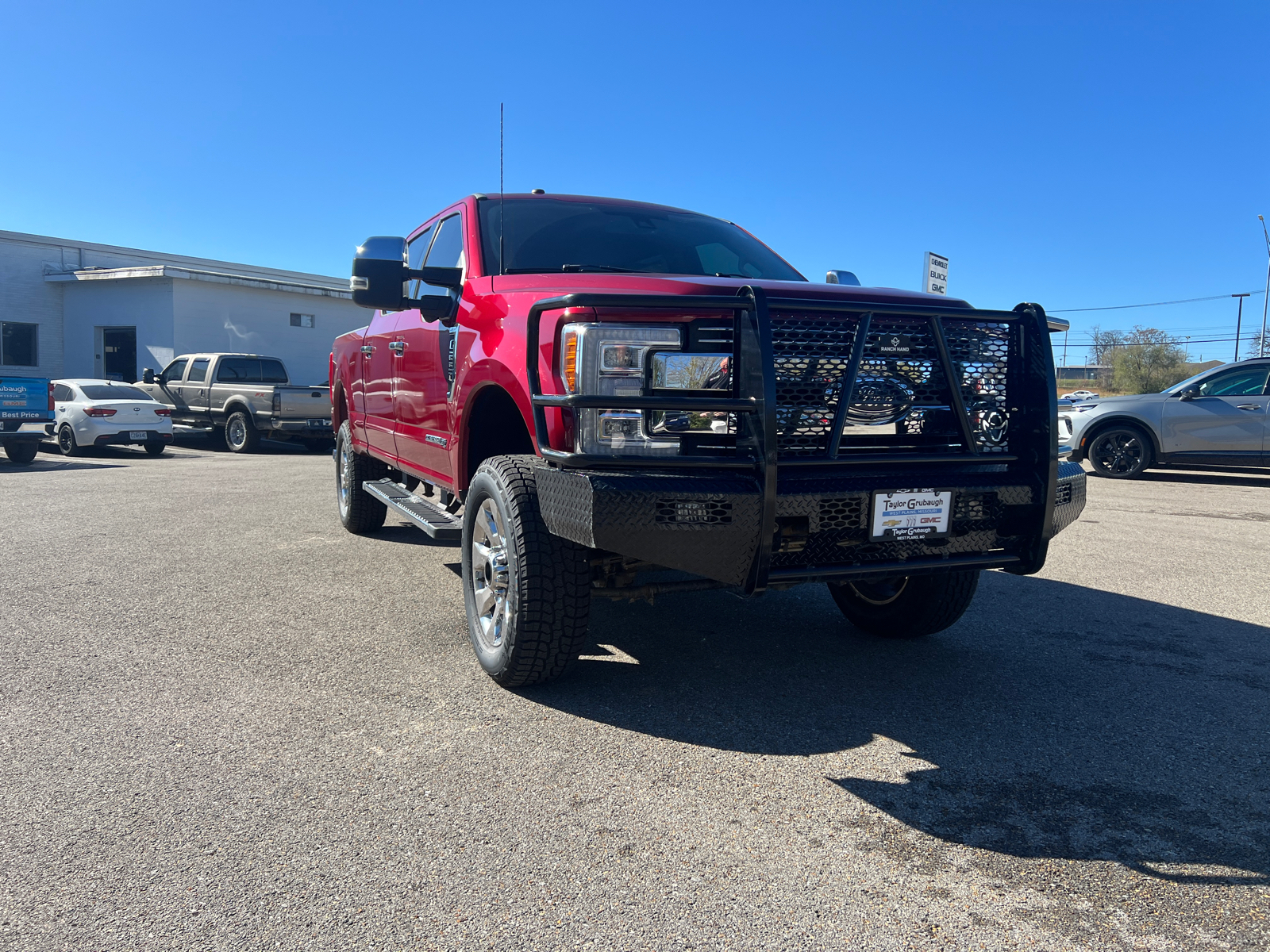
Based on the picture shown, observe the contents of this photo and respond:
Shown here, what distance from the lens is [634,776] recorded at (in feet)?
9.77

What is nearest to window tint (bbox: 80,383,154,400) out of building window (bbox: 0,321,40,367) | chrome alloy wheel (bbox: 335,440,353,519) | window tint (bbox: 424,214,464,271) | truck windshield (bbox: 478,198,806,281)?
chrome alloy wheel (bbox: 335,440,353,519)

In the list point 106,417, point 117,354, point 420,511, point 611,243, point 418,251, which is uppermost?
point 418,251

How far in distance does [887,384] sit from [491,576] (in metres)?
1.73

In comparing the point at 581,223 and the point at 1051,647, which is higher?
the point at 581,223

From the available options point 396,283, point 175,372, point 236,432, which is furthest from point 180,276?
point 396,283

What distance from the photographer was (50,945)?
2.06m

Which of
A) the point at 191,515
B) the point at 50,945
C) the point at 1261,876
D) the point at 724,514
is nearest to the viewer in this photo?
the point at 50,945

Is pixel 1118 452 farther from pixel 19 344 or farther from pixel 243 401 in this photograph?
pixel 19 344

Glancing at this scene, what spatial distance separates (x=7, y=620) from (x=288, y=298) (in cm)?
2317

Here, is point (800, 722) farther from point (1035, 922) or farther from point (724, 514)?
point (1035, 922)

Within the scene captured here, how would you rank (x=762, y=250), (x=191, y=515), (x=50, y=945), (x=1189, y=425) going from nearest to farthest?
(x=50, y=945) < (x=762, y=250) < (x=191, y=515) < (x=1189, y=425)

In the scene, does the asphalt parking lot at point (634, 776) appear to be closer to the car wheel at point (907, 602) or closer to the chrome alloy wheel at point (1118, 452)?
the car wheel at point (907, 602)

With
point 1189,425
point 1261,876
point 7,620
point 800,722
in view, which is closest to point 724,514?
A: point 800,722

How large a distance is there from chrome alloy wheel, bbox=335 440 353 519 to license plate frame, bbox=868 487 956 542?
5094mm
